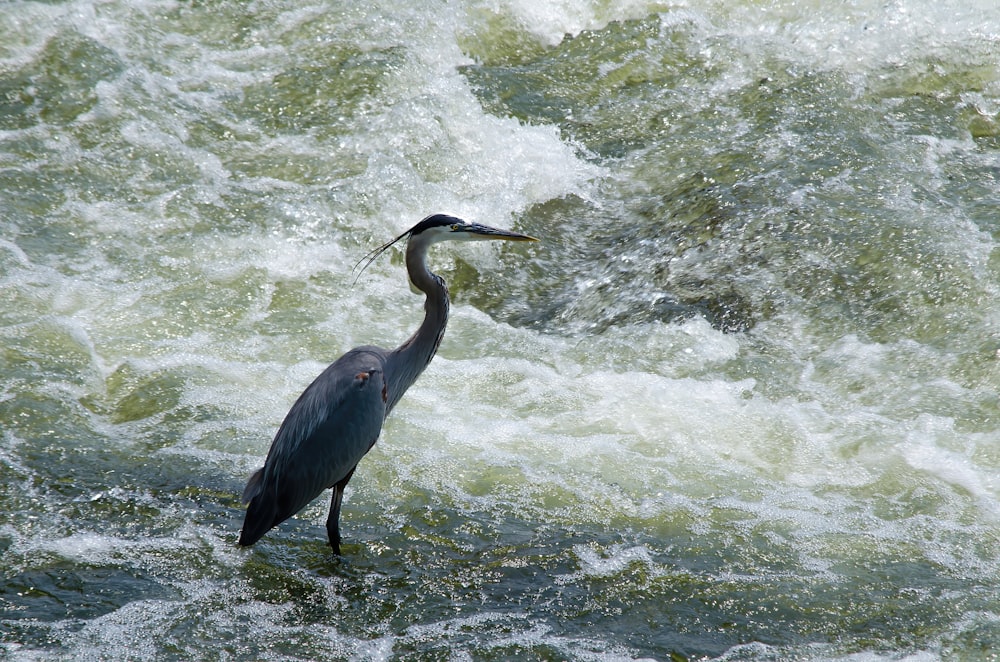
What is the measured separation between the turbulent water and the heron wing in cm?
22

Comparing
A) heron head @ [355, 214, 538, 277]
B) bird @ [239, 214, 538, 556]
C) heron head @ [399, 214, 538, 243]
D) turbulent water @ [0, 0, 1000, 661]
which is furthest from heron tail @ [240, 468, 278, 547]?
heron head @ [399, 214, 538, 243]

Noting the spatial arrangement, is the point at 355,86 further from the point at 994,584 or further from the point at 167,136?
the point at 994,584

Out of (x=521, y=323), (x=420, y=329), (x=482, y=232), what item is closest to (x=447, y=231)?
(x=482, y=232)

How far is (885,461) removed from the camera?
4.07 meters

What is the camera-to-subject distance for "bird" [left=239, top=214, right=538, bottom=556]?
3.33 metres

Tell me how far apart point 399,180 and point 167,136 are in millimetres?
1550

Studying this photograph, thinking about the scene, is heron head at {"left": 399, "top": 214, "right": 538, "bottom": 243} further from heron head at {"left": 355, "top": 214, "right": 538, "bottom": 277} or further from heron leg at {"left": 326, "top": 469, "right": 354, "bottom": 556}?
heron leg at {"left": 326, "top": 469, "right": 354, "bottom": 556}

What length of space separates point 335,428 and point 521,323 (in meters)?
1.96

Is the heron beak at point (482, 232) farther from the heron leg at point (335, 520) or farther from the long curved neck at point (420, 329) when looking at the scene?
the heron leg at point (335, 520)

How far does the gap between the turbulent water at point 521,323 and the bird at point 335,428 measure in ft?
0.65

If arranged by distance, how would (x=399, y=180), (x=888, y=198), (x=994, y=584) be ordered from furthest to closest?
(x=399, y=180), (x=888, y=198), (x=994, y=584)

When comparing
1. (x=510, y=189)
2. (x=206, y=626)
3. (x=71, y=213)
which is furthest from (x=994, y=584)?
(x=71, y=213)

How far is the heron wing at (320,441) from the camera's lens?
10.9 ft

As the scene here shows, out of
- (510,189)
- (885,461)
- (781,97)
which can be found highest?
(781,97)
